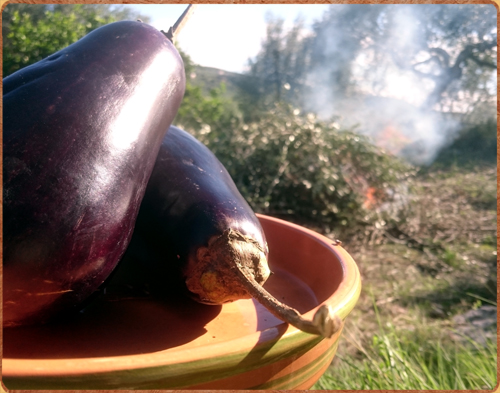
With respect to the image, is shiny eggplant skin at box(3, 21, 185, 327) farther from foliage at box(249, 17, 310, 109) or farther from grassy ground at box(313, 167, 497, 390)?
foliage at box(249, 17, 310, 109)

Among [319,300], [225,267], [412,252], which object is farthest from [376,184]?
[225,267]

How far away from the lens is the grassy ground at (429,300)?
87 cm

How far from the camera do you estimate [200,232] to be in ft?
1.54

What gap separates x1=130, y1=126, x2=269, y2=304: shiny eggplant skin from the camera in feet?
1.52

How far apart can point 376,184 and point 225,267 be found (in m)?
1.92

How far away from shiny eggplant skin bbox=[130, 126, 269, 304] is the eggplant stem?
0.14 feet

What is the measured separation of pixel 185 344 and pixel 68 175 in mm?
197

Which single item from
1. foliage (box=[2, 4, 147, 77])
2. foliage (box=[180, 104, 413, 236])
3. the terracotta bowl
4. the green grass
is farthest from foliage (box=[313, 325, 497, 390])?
foliage (box=[2, 4, 147, 77])

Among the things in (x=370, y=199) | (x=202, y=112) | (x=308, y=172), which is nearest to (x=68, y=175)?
(x=308, y=172)

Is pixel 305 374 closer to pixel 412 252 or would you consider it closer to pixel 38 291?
pixel 38 291

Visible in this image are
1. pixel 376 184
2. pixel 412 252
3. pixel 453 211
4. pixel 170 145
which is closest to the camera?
pixel 170 145

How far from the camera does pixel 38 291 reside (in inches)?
14.6

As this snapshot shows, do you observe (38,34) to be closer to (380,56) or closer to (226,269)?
(226,269)

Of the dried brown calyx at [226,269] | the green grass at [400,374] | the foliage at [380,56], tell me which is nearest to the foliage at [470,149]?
the foliage at [380,56]
